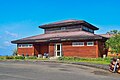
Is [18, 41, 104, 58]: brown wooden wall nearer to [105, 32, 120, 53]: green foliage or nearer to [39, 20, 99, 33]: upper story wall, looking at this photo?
[39, 20, 99, 33]: upper story wall

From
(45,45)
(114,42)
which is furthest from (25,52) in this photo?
(114,42)

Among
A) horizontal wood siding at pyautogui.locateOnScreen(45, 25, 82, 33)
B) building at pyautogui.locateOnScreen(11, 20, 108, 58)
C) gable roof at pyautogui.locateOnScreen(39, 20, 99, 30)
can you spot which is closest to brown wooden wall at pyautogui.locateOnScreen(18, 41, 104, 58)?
building at pyautogui.locateOnScreen(11, 20, 108, 58)

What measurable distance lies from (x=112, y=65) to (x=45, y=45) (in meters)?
22.5

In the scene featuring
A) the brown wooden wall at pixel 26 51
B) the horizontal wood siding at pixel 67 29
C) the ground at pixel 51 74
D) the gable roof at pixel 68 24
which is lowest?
the ground at pixel 51 74

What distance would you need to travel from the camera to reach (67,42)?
36.7 m

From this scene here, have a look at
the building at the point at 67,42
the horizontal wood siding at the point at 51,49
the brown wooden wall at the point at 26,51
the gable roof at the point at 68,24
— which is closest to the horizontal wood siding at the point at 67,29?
the building at the point at 67,42

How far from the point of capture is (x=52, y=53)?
3819cm

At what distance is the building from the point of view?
34.5m

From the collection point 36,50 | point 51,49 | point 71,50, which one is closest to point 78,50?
point 71,50

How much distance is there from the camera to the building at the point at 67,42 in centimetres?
3447

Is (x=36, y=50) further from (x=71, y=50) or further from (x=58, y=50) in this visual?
(x=71, y=50)

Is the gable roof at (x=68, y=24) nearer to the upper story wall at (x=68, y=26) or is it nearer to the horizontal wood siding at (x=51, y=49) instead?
the upper story wall at (x=68, y=26)

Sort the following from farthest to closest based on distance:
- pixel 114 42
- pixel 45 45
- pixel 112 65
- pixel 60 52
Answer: pixel 45 45
pixel 60 52
pixel 114 42
pixel 112 65

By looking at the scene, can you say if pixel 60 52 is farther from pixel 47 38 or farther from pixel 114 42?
pixel 114 42
